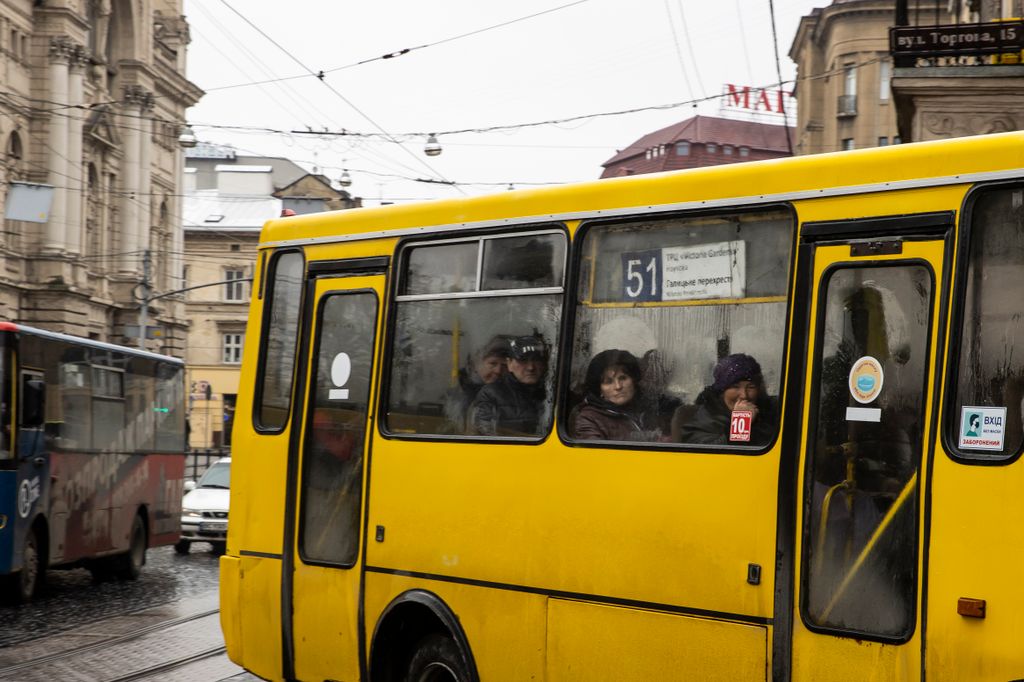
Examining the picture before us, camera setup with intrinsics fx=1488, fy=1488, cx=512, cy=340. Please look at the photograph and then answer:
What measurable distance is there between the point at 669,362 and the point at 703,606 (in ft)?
3.62

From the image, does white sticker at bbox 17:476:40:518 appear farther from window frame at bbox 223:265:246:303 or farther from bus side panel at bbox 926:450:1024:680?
window frame at bbox 223:265:246:303

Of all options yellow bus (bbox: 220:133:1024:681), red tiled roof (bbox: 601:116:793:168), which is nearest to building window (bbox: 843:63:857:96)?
red tiled roof (bbox: 601:116:793:168)

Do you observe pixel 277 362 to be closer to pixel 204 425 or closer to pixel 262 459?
pixel 262 459

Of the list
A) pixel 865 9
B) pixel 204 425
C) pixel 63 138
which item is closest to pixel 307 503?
pixel 63 138

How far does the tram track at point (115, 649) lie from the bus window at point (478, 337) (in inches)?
182

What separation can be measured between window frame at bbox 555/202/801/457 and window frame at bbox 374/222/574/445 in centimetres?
2

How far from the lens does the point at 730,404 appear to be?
21.2 feet

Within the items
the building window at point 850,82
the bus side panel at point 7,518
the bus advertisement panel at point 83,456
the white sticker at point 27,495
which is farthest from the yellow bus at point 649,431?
the building window at point 850,82

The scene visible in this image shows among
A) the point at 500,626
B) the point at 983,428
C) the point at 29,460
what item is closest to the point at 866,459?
the point at 983,428

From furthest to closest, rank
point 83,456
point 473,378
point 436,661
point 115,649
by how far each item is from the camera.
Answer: point 83,456 → point 115,649 → point 436,661 → point 473,378

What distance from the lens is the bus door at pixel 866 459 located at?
5.71 meters

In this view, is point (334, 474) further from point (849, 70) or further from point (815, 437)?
point (849, 70)

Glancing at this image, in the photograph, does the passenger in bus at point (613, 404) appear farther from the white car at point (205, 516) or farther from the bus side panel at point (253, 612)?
the white car at point (205, 516)

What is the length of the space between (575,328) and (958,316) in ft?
6.84
